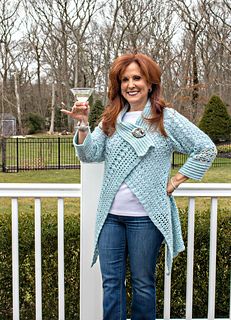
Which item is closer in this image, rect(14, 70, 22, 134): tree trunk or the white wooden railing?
the white wooden railing

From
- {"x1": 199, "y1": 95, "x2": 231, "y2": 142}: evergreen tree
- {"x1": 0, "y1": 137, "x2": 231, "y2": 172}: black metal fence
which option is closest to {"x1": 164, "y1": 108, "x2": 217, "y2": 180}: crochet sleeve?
{"x1": 0, "y1": 137, "x2": 231, "y2": 172}: black metal fence

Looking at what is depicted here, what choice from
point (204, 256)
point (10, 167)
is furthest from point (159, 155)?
point (10, 167)

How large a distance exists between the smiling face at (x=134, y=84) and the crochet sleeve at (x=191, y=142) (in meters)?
0.13

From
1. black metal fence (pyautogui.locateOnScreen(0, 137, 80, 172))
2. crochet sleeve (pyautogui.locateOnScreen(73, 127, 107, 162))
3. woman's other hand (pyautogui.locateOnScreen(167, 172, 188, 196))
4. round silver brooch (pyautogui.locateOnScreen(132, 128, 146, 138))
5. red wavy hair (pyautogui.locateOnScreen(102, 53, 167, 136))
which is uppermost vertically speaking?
red wavy hair (pyautogui.locateOnScreen(102, 53, 167, 136))

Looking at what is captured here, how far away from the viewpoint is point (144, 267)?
1.65m

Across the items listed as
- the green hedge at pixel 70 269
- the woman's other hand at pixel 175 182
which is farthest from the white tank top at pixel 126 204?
the green hedge at pixel 70 269

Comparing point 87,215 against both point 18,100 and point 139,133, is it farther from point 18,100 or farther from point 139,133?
point 18,100

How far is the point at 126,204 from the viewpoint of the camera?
5.35 feet

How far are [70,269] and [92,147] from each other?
41.1 inches

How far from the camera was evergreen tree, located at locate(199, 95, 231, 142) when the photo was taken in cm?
1255

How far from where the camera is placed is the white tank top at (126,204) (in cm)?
162

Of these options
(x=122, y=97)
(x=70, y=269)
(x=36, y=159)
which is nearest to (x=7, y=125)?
(x=36, y=159)

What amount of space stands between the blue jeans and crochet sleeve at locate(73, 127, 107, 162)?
25 centimetres

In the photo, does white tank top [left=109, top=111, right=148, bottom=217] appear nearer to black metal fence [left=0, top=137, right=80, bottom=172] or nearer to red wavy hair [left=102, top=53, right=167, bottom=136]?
red wavy hair [left=102, top=53, right=167, bottom=136]
